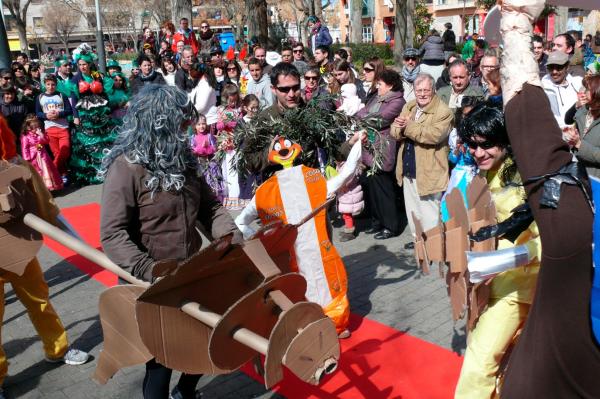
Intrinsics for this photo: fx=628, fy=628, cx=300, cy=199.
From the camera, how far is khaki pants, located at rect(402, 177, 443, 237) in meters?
6.55

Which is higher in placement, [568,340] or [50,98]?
[50,98]

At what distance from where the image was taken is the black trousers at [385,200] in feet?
24.2

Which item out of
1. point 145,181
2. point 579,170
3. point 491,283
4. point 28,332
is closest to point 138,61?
point 28,332

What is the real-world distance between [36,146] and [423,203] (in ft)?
23.0

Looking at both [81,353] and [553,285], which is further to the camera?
[81,353]

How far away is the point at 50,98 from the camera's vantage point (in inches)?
428

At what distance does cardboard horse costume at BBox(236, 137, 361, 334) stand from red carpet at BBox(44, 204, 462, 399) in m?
0.30

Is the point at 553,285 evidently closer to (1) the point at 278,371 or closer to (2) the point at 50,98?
(1) the point at 278,371

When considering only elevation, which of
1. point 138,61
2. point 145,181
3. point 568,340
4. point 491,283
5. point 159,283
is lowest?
point 491,283

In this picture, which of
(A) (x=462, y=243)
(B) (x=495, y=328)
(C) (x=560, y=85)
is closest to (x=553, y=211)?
(A) (x=462, y=243)

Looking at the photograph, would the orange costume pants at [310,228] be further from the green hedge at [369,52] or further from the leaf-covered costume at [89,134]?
the green hedge at [369,52]

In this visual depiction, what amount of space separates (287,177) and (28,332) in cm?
268

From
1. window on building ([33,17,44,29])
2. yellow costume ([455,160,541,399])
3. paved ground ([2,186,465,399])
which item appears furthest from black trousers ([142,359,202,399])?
window on building ([33,17,44,29])

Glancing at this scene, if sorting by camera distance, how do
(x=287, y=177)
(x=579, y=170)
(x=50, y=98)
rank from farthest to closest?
(x=50, y=98) → (x=287, y=177) → (x=579, y=170)
